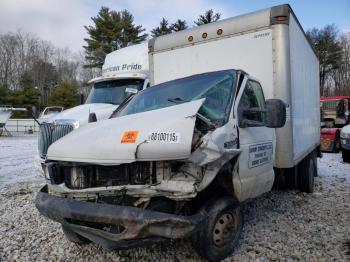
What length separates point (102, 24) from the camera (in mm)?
48719

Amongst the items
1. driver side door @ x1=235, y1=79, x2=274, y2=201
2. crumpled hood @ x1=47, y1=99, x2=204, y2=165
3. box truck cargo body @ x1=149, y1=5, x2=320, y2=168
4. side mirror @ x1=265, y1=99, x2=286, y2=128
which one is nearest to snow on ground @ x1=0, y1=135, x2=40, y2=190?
box truck cargo body @ x1=149, y1=5, x2=320, y2=168

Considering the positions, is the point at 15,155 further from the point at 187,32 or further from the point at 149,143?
the point at 149,143

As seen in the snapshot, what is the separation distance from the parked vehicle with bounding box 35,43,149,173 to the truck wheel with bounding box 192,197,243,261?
157 inches

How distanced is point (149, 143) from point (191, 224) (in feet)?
2.71

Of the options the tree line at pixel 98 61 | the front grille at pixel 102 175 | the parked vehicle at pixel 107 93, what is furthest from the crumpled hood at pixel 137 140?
the tree line at pixel 98 61

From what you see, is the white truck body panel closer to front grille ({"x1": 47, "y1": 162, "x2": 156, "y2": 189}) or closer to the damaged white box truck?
the damaged white box truck

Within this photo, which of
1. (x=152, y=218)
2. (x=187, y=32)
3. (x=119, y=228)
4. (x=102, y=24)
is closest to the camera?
(x=152, y=218)

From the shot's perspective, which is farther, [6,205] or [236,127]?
[6,205]

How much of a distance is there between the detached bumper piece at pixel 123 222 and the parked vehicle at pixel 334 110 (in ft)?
61.5

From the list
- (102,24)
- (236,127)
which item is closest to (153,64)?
(236,127)

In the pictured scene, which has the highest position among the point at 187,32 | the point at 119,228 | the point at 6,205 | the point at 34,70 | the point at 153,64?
the point at 34,70

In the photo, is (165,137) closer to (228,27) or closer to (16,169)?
(228,27)

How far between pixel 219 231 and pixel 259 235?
3.87ft

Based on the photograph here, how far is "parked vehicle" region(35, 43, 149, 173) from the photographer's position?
7.00m
